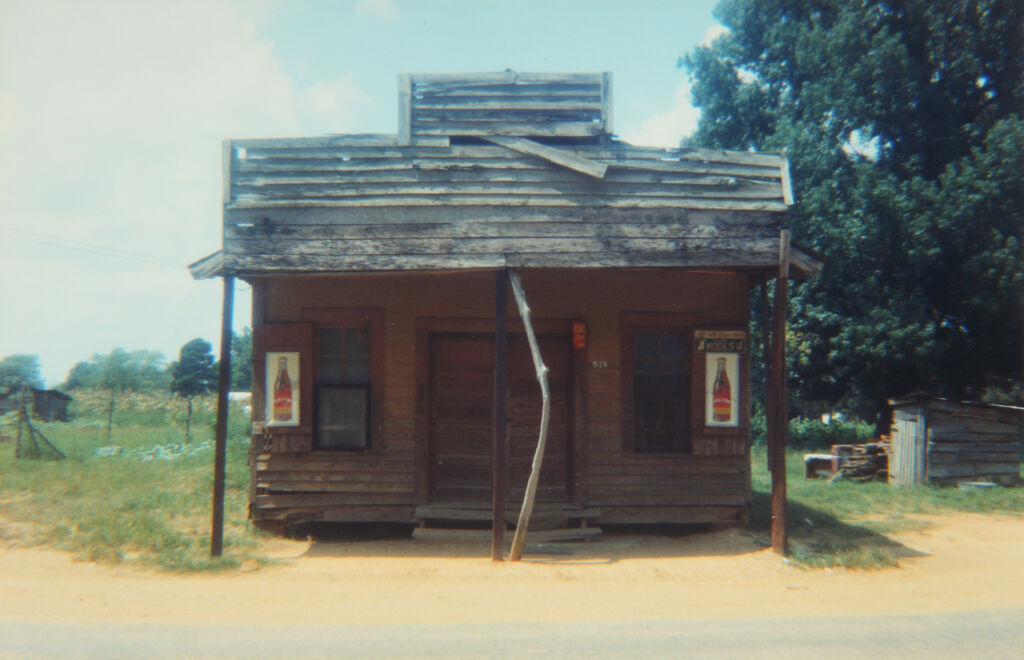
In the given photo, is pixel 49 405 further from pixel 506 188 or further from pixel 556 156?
pixel 556 156

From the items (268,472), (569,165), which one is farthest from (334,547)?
(569,165)

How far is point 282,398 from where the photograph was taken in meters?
9.23

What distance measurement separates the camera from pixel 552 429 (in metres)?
9.62

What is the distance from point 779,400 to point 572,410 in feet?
8.69

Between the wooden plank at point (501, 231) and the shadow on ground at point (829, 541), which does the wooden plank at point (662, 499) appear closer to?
the shadow on ground at point (829, 541)

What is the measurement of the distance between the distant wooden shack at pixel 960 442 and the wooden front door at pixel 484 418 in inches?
308

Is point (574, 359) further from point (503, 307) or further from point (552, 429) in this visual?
point (503, 307)

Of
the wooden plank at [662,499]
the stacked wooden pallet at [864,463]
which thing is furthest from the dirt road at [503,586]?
the stacked wooden pallet at [864,463]

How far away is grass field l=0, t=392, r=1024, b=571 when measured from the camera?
26.1 feet

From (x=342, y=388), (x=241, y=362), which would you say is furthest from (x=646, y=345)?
(x=241, y=362)

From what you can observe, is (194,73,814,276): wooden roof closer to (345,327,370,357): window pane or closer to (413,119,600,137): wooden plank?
(413,119,600,137): wooden plank

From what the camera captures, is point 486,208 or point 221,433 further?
point 486,208

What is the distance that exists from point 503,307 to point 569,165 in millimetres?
1836

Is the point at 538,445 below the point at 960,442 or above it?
above
